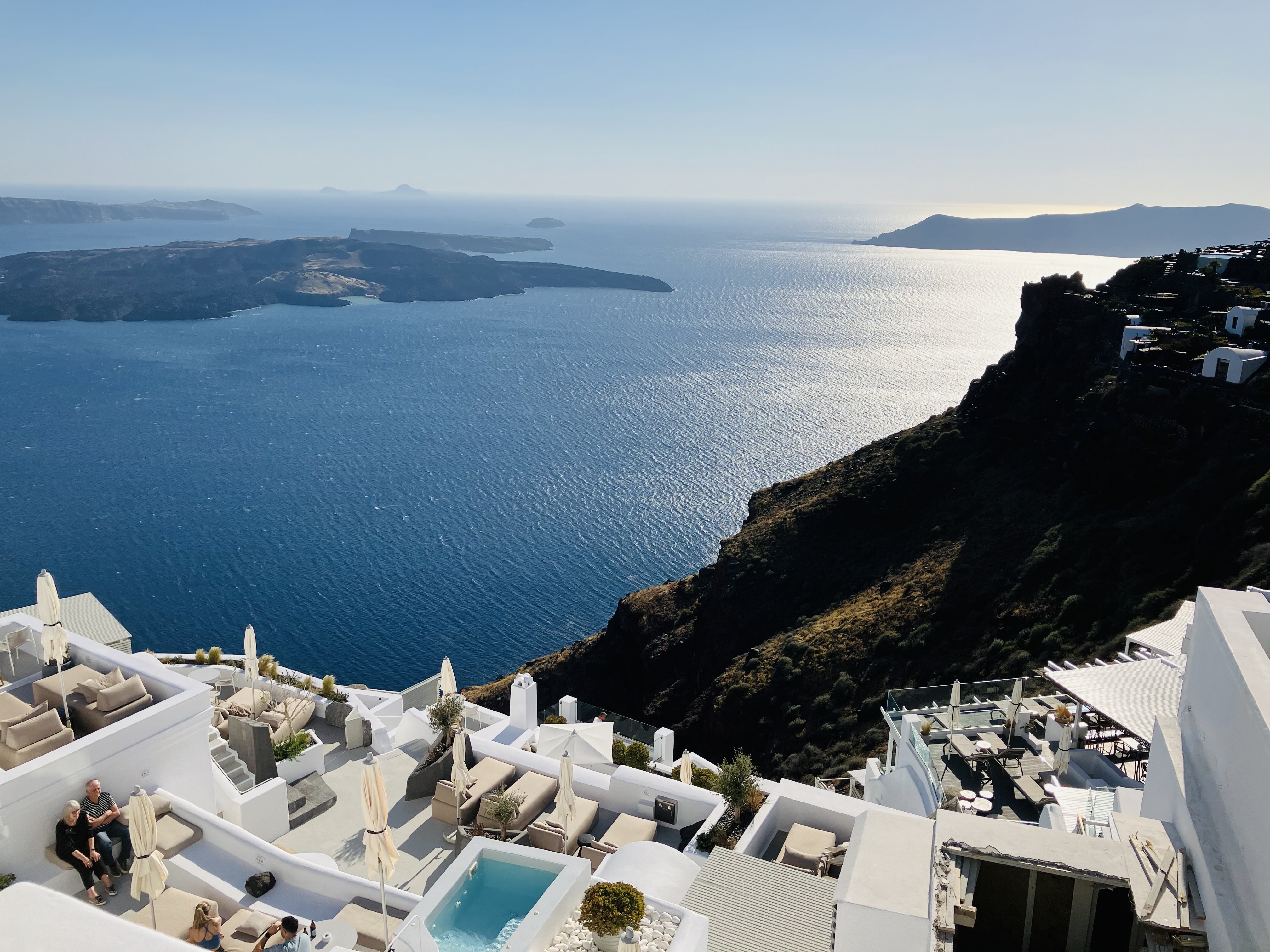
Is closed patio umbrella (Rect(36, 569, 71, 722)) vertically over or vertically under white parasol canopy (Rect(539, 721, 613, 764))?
over

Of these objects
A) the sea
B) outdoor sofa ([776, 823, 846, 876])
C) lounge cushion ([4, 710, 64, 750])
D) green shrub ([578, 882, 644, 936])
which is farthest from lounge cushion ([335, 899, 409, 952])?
the sea

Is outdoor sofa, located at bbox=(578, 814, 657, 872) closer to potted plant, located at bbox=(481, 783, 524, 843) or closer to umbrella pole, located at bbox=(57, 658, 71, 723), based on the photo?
potted plant, located at bbox=(481, 783, 524, 843)

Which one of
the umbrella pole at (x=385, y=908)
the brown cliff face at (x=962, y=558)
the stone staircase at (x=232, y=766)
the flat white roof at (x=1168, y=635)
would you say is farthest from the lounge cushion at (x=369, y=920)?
the brown cliff face at (x=962, y=558)

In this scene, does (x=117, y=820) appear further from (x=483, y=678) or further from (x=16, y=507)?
(x=16, y=507)

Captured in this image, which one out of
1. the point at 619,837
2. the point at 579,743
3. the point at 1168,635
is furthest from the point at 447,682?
the point at 1168,635

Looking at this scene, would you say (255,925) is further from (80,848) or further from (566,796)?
(566,796)

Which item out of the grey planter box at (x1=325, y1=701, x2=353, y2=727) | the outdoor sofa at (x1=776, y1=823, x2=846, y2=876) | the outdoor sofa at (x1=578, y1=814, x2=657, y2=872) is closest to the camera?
the outdoor sofa at (x1=776, y1=823, x2=846, y2=876)


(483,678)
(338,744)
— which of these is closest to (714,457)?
(483,678)
